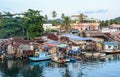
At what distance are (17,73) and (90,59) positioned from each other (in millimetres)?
16686

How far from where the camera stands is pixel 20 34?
75.1 m

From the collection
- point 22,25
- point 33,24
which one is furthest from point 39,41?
point 22,25

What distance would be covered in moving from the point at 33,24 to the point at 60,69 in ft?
80.1

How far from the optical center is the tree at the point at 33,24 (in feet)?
228

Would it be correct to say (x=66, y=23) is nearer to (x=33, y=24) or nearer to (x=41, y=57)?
(x=33, y=24)

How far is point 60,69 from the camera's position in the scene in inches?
1865

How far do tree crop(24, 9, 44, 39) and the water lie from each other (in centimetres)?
1540

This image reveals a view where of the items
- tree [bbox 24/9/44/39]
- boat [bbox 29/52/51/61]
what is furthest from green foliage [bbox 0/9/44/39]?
boat [bbox 29/52/51/61]

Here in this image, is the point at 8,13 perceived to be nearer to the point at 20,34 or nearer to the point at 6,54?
the point at 20,34

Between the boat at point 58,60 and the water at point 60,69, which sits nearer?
the water at point 60,69

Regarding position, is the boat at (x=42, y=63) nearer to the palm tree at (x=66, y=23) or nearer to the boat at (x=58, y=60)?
the boat at (x=58, y=60)

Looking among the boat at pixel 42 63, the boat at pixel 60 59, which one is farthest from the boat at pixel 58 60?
the boat at pixel 42 63

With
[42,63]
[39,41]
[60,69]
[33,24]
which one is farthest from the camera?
[33,24]

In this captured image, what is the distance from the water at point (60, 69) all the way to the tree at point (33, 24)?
50.5 ft
